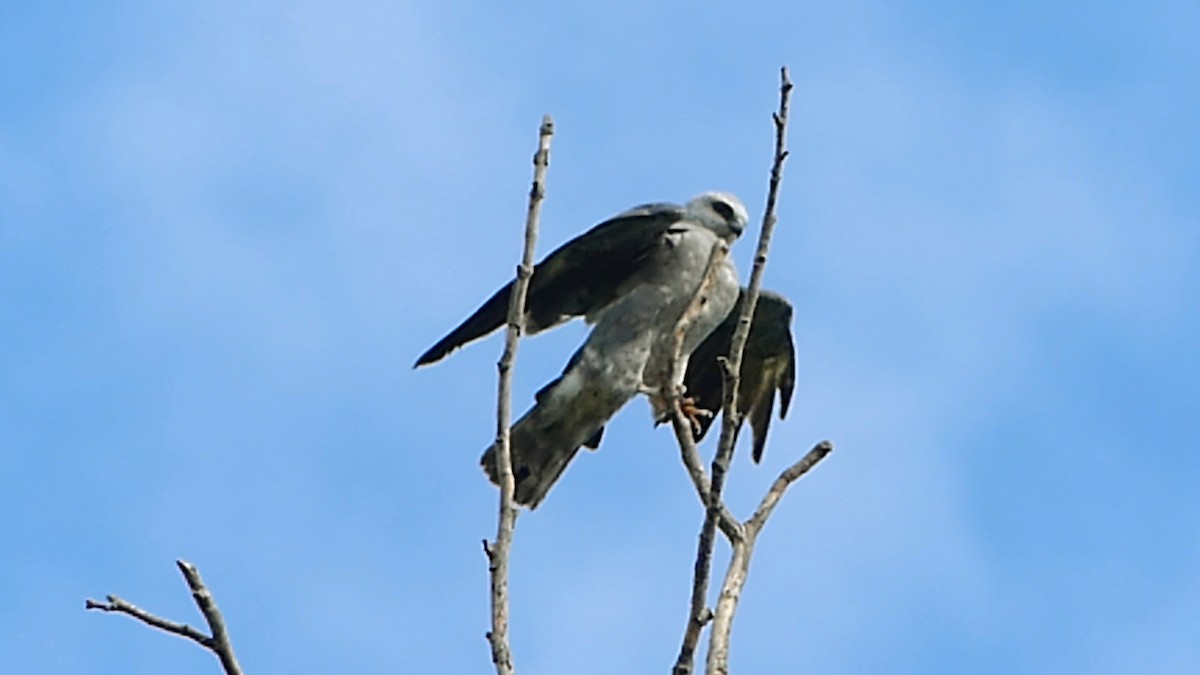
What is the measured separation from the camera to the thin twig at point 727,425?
11.4 feet

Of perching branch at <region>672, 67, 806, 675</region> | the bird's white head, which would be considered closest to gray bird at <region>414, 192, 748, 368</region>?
the bird's white head

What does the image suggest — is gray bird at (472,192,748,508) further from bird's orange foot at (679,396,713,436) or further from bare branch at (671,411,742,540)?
bare branch at (671,411,742,540)

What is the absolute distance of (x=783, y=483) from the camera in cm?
446

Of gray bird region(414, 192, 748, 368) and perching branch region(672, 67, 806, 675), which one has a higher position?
gray bird region(414, 192, 748, 368)

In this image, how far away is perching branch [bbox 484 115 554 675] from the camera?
10.8 feet

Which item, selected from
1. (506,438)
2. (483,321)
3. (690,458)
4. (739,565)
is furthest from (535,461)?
(506,438)

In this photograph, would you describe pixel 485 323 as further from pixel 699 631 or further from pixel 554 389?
pixel 699 631

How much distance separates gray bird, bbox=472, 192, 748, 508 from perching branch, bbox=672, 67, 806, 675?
10.7 feet

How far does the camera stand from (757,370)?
8.66 metres

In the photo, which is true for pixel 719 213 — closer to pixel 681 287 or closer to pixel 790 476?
pixel 681 287

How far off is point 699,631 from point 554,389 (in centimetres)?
417

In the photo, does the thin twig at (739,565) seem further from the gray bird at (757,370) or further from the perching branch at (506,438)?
the gray bird at (757,370)

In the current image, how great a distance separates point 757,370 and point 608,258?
1.14 meters

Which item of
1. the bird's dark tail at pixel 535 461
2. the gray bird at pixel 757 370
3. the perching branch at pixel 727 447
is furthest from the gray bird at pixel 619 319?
the perching branch at pixel 727 447
